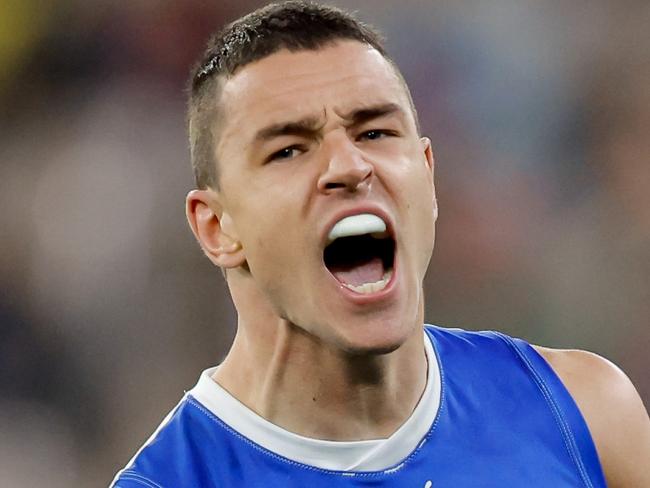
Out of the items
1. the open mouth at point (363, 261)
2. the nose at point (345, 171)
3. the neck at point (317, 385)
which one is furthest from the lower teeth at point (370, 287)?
the nose at point (345, 171)

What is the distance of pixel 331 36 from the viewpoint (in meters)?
2.34

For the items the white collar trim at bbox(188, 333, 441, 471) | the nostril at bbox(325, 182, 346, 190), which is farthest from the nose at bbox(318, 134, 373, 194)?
the white collar trim at bbox(188, 333, 441, 471)

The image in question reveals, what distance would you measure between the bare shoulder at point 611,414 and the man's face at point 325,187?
0.45 metres

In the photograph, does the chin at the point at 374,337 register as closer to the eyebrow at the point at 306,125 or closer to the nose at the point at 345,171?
the nose at the point at 345,171

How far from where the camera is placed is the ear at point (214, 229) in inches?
90.7

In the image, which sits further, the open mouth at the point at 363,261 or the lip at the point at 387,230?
the open mouth at the point at 363,261

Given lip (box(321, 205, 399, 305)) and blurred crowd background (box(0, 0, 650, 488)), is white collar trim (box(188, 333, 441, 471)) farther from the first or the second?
blurred crowd background (box(0, 0, 650, 488))

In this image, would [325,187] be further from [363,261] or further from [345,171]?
[363,261]

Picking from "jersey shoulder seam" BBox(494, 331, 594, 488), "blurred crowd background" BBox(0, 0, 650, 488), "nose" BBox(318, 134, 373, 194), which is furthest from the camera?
"blurred crowd background" BBox(0, 0, 650, 488)

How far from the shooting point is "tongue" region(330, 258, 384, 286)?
7.90 feet

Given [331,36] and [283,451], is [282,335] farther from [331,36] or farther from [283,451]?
[331,36]

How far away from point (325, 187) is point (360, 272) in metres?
0.35

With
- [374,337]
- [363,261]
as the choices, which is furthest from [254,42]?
[374,337]

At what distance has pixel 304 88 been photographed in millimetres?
2211
